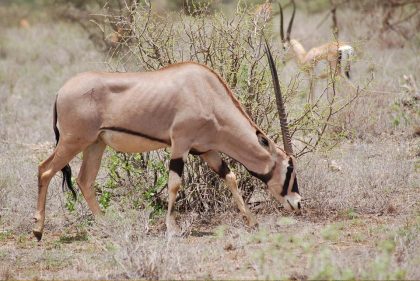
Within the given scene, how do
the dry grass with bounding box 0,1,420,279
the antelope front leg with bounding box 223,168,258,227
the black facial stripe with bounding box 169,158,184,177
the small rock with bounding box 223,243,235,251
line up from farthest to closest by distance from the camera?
the antelope front leg with bounding box 223,168,258,227
the black facial stripe with bounding box 169,158,184,177
the small rock with bounding box 223,243,235,251
the dry grass with bounding box 0,1,420,279

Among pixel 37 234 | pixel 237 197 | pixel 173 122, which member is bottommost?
pixel 37 234

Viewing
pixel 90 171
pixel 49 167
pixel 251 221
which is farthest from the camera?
pixel 90 171

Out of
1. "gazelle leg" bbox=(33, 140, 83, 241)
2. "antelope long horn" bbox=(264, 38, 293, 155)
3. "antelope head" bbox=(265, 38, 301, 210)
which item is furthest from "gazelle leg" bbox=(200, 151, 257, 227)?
"gazelle leg" bbox=(33, 140, 83, 241)

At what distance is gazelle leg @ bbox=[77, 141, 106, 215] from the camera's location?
7.99 m

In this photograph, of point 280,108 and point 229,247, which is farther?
point 280,108

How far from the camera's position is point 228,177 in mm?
7680

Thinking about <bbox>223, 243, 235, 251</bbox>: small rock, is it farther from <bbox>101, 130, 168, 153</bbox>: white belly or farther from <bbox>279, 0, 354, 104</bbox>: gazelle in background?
<bbox>279, 0, 354, 104</bbox>: gazelle in background

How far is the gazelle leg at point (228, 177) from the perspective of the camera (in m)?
7.67

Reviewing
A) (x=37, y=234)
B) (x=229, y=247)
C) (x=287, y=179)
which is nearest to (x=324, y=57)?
(x=287, y=179)

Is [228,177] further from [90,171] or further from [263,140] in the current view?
[90,171]

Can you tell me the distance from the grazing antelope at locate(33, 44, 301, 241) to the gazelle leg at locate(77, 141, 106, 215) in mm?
341

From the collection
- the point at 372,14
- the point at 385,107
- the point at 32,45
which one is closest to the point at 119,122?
the point at 385,107

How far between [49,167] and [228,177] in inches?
62.7

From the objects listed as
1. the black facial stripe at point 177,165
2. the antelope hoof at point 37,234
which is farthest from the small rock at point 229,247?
the antelope hoof at point 37,234
